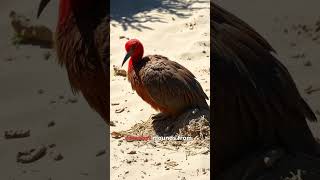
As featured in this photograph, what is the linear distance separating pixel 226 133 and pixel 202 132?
121 millimetres

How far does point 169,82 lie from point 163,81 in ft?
0.07

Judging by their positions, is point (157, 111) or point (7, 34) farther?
point (7, 34)

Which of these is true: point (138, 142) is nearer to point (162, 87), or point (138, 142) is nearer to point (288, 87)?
point (162, 87)

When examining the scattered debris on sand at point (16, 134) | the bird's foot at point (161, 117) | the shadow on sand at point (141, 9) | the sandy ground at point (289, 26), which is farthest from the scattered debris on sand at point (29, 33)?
the bird's foot at point (161, 117)

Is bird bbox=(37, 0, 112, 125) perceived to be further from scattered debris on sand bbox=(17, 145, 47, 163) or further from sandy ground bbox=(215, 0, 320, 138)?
sandy ground bbox=(215, 0, 320, 138)

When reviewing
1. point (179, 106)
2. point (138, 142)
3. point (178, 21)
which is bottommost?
point (138, 142)

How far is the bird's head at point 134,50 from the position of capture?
7.16 ft

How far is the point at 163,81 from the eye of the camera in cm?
217

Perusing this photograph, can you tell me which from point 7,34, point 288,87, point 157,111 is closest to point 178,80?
point 157,111

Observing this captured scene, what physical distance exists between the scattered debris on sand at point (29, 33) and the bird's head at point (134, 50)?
80.4 inches

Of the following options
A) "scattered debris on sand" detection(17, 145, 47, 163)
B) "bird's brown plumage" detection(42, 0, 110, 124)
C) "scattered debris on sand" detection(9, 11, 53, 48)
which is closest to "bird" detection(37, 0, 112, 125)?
"bird's brown plumage" detection(42, 0, 110, 124)

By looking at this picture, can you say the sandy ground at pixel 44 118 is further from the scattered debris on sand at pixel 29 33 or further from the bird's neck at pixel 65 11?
the bird's neck at pixel 65 11

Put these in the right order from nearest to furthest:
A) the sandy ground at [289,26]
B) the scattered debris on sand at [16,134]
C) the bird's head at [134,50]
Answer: the bird's head at [134,50]
the scattered debris on sand at [16,134]
the sandy ground at [289,26]

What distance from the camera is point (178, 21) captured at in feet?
7.80
